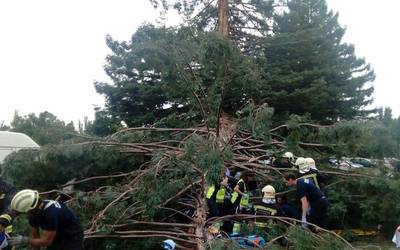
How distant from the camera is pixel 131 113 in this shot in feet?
41.7

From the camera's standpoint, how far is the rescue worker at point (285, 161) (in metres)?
6.48

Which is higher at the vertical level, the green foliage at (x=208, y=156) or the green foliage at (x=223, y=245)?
the green foliage at (x=208, y=156)

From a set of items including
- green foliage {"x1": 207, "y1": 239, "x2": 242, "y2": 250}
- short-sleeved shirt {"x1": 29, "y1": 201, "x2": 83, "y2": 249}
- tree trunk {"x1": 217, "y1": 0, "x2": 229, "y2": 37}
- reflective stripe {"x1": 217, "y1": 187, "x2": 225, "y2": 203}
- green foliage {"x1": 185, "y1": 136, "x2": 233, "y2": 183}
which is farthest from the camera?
tree trunk {"x1": 217, "y1": 0, "x2": 229, "y2": 37}

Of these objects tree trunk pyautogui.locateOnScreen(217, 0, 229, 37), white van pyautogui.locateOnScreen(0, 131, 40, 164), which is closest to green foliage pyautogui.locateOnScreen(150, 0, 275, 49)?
tree trunk pyautogui.locateOnScreen(217, 0, 229, 37)

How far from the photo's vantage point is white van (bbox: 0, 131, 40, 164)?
850 centimetres

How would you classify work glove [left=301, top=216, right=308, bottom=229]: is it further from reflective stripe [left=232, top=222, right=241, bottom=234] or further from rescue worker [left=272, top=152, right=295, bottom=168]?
rescue worker [left=272, top=152, right=295, bottom=168]

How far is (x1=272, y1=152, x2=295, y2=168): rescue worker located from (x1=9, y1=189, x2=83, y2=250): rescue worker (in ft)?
11.7

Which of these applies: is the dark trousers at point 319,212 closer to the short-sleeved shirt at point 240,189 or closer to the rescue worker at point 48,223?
the short-sleeved shirt at point 240,189

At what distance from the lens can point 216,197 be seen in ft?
20.1

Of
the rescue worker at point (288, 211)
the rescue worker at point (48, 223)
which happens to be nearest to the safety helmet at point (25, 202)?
the rescue worker at point (48, 223)

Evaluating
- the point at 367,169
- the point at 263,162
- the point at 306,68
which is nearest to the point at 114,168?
the point at 263,162

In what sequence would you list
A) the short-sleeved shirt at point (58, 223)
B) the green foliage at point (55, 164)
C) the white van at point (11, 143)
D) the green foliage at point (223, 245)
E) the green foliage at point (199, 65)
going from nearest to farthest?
the short-sleeved shirt at point (58, 223), the green foliage at point (223, 245), the green foliage at point (199, 65), the green foliage at point (55, 164), the white van at point (11, 143)

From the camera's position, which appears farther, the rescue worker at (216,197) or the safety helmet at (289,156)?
the safety helmet at (289,156)

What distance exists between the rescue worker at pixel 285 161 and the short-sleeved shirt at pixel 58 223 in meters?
3.57
